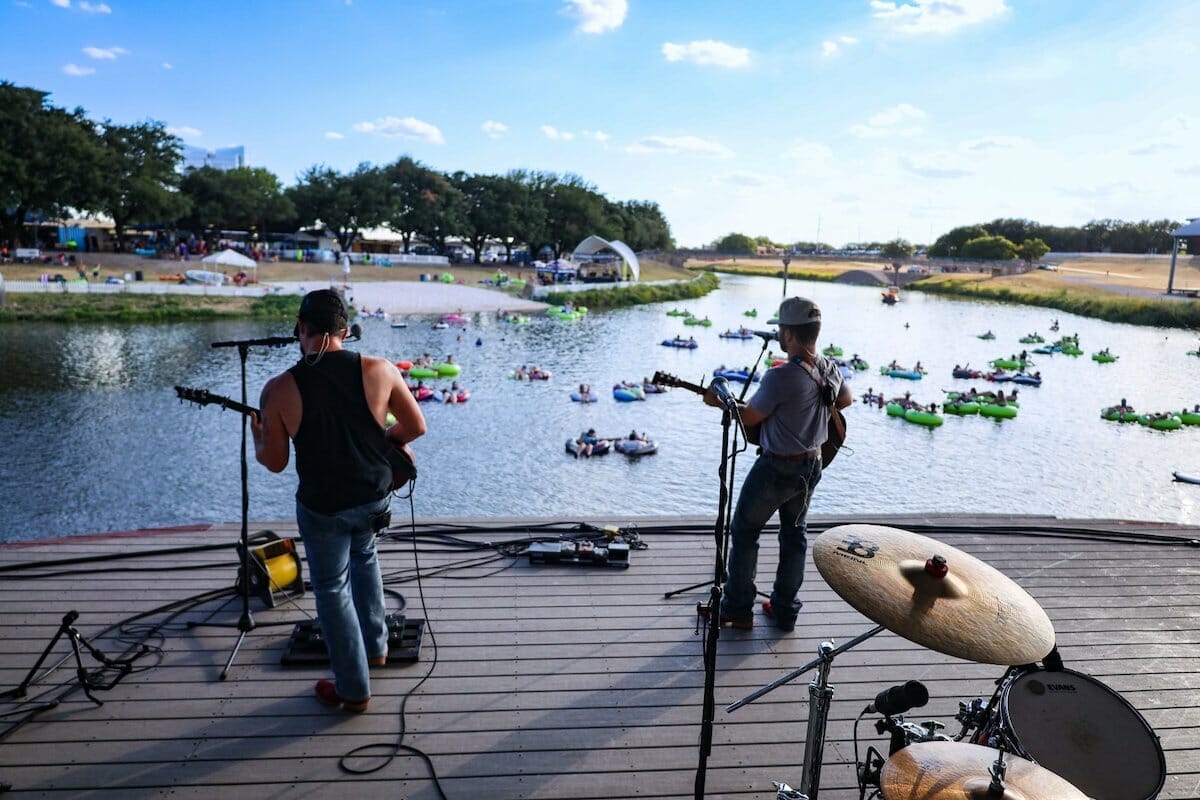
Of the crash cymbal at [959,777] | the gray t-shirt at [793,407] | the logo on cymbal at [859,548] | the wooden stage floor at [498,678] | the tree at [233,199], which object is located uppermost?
the tree at [233,199]

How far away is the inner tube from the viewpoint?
2711cm

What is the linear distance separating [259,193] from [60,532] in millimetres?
53388

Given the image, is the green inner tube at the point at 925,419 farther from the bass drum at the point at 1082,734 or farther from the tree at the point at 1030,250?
the tree at the point at 1030,250

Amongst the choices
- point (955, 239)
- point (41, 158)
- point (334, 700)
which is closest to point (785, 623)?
point (334, 700)

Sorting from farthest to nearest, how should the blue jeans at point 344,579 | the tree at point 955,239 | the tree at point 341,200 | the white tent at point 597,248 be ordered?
the tree at point 955,239 < the white tent at point 597,248 < the tree at point 341,200 < the blue jeans at point 344,579

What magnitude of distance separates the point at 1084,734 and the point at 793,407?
1.95 metres

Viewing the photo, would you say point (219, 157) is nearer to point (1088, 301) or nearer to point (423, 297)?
point (423, 297)

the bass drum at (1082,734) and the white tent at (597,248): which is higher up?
the white tent at (597,248)

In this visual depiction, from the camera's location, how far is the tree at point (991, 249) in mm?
106500

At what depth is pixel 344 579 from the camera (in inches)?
Result: 142

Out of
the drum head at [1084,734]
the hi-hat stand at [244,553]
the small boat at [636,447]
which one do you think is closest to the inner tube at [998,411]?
the small boat at [636,447]

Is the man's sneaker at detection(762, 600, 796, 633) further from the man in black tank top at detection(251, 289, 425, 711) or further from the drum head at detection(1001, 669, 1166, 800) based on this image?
the man in black tank top at detection(251, 289, 425, 711)

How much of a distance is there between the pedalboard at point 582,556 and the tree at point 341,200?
64612 mm

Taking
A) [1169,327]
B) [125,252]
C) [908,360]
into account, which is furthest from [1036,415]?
[125,252]
